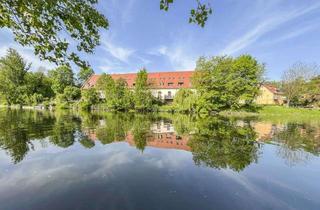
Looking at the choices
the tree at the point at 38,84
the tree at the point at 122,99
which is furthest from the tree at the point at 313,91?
the tree at the point at 38,84

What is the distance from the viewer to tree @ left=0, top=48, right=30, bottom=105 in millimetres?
49469

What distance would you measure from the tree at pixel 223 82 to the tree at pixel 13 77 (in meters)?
44.4

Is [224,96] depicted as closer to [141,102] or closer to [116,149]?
[141,102]

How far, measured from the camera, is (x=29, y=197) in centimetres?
459

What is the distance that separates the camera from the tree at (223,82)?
1451 inches

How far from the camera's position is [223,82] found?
3747cm

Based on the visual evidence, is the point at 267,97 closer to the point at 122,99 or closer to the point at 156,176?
the point at 122,99

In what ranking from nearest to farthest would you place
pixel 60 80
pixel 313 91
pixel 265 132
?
pixel 265 132 < pixel 313 91 < pixel 60 80

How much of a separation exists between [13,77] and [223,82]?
5166 cm

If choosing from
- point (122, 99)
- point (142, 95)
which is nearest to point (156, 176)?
point (142, 95)

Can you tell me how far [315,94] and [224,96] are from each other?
27504 millimetres

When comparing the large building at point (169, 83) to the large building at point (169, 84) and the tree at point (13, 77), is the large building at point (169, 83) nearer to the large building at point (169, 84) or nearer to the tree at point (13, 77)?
the large building at point (169, 84)

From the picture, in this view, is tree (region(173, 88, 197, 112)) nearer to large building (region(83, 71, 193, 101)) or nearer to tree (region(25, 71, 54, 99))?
large building (region(83, 71, 193, 101))

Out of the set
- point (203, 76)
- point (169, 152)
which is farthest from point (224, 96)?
point (169, 152)
